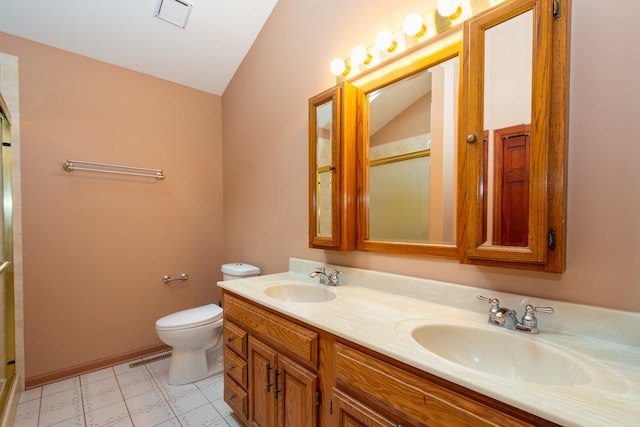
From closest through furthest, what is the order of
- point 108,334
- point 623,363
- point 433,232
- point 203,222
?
point 623,363 → point 433,232 → point 108,334 → point 203,222

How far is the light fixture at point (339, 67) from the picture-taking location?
61.9 inches

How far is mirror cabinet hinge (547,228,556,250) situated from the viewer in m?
0.85

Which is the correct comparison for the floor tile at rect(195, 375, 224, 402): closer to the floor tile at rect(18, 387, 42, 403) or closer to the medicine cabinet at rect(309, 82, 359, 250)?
the floor tile at rect(18, 387, 42, 403)

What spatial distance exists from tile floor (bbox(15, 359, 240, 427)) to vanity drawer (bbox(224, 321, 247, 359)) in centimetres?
49

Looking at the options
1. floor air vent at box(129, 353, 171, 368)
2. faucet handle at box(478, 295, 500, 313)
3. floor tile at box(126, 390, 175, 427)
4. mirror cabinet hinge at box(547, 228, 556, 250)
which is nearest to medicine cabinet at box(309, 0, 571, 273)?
mirror cabinet hinge at box(547, 228, 556, 250)

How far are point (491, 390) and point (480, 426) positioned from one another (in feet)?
0.32

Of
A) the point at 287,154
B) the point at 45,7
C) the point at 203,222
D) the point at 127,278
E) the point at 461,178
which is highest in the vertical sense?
the point at 45,7

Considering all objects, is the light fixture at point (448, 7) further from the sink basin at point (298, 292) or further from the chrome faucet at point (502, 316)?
the sink basin at point (298, 292)

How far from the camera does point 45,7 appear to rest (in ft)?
5.87

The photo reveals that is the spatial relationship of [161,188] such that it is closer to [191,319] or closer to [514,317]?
[191,319]

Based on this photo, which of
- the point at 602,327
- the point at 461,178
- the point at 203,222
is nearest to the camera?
the point at 602,327

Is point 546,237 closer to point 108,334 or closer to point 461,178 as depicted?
point 461,178

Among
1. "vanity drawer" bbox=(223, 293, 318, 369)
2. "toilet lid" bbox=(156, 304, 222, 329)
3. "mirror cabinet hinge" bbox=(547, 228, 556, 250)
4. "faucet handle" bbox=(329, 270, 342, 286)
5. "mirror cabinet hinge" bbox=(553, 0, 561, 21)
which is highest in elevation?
"mirror cabinet hinge" bbox=(553, 0, 561, 21)

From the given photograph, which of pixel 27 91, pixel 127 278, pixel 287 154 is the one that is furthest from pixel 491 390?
pixel 27 91
